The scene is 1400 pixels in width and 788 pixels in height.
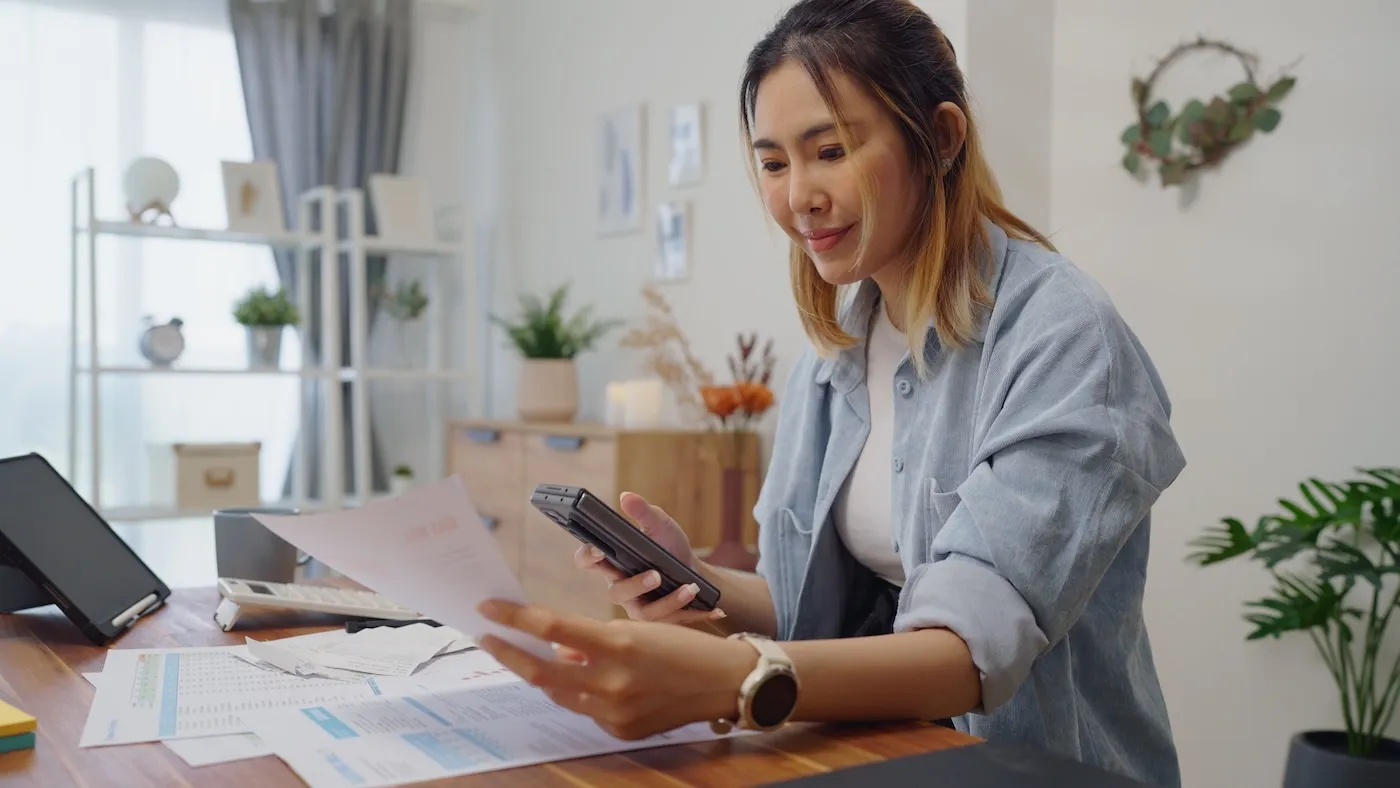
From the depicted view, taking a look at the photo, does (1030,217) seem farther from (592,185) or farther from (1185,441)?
(592,185)

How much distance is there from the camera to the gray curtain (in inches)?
174

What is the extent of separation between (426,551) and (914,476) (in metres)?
0.64

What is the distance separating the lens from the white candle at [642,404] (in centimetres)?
346

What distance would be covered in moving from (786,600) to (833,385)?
266mm

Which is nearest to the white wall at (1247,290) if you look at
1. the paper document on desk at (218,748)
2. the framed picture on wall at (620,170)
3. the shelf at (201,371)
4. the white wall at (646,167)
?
the white wall at (646,167)

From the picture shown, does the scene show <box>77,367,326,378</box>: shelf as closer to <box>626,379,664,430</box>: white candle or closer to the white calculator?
<box>626,379,664,430</box>: white candle

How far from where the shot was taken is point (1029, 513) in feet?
3.54

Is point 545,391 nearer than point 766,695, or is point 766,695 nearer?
point 766,695

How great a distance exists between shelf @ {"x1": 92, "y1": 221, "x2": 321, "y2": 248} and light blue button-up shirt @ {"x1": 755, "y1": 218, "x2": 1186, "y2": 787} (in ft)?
10.1

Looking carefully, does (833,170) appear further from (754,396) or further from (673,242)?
(673,242)

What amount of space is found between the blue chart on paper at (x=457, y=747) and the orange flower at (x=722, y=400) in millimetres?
2301

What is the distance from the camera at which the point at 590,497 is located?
3.44 feet

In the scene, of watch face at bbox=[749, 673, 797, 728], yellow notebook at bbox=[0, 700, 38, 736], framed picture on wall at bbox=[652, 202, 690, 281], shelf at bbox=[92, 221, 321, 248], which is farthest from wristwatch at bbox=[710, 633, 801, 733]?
shelf at bbox=[92, 221, 321, 248]

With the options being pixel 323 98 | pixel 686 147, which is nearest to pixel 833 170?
pixel 686 147
